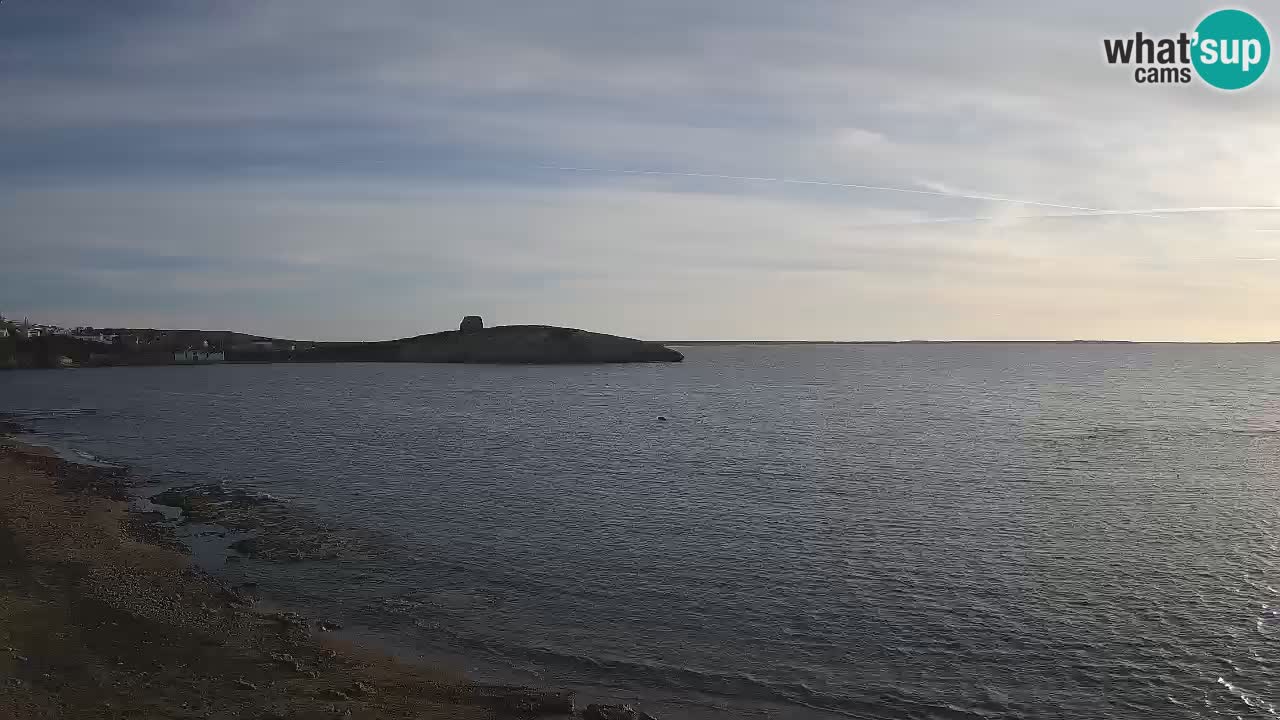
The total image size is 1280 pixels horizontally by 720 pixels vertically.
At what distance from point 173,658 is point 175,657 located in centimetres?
5

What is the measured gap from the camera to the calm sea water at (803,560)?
15.2 meters

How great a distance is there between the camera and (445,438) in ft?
180

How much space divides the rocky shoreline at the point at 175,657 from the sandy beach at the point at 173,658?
24mm

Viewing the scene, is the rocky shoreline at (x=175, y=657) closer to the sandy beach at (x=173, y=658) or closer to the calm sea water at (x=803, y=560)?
the sandy beach at (x=173, y=658)

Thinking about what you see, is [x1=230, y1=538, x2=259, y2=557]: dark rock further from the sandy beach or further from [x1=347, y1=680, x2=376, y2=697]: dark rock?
[x1=347, y1=680, x2=376, y2=697]: dark rock

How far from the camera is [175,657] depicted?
1442 centimetres

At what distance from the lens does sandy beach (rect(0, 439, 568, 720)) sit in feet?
41.2

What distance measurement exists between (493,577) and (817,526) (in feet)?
37.1

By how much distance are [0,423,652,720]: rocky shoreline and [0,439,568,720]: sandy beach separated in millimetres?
24

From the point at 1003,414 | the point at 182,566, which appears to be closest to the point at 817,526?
the point at 182,566

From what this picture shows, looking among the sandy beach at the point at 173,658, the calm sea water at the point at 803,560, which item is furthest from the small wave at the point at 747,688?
the sandy beach at the point at 173,658

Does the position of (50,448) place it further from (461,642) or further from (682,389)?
(682,389)

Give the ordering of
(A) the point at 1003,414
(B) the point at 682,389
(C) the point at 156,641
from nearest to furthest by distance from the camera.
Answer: (C) the point at 156,641 → (A) the point at 1003,414 → (B) the point at 682,389

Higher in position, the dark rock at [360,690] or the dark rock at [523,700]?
the dark rock at [360,690]
